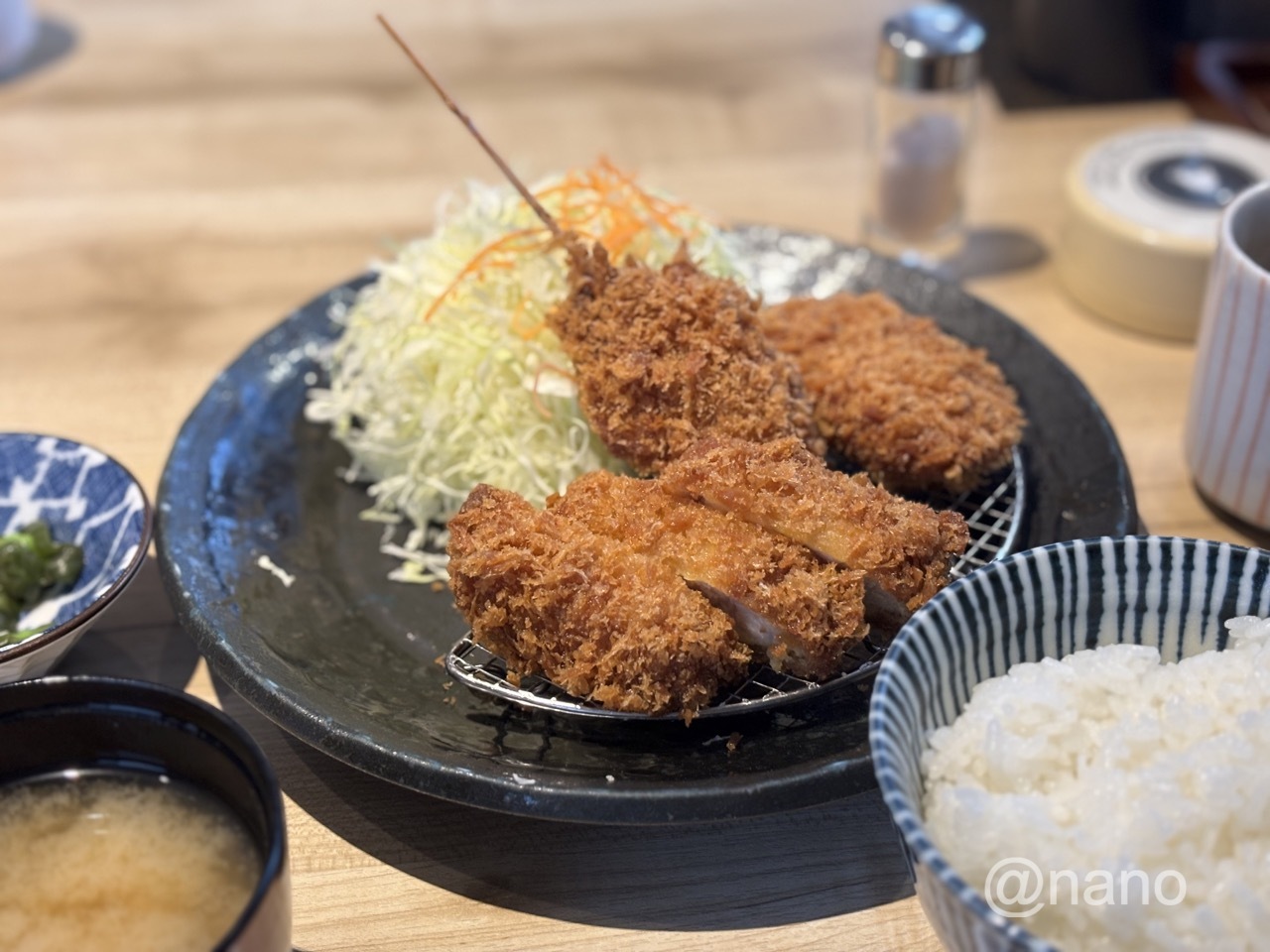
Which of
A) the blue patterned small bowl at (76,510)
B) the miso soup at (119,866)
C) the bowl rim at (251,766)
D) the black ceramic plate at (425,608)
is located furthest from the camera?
the blue patterned small bowl at (76,510)

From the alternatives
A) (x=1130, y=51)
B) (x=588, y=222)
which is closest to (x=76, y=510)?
(x=588, y=222)

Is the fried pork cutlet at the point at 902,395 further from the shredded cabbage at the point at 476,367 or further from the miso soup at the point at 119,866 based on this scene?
the miso soup at the point at 119,866

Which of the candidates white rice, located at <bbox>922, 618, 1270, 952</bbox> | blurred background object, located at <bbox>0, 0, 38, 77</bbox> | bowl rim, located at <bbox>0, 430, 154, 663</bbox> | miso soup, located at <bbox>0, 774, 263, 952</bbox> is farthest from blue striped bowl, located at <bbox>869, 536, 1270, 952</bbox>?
blurred background object, located at <bbox>0, 0, 38, 77</bbox>

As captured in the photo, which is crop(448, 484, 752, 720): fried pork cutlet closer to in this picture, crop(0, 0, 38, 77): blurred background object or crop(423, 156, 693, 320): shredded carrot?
crop(423, 156, 693, 320): shredded carrot

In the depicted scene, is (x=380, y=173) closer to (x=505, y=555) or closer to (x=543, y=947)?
(x=505, y=555)

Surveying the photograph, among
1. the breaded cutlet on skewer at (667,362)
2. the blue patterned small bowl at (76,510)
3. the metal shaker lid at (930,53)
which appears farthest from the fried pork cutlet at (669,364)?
the metal shaker lid at (930,53)

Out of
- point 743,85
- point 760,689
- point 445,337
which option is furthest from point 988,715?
point 743,85

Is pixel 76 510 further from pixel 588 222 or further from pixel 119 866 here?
pixel 588 222
